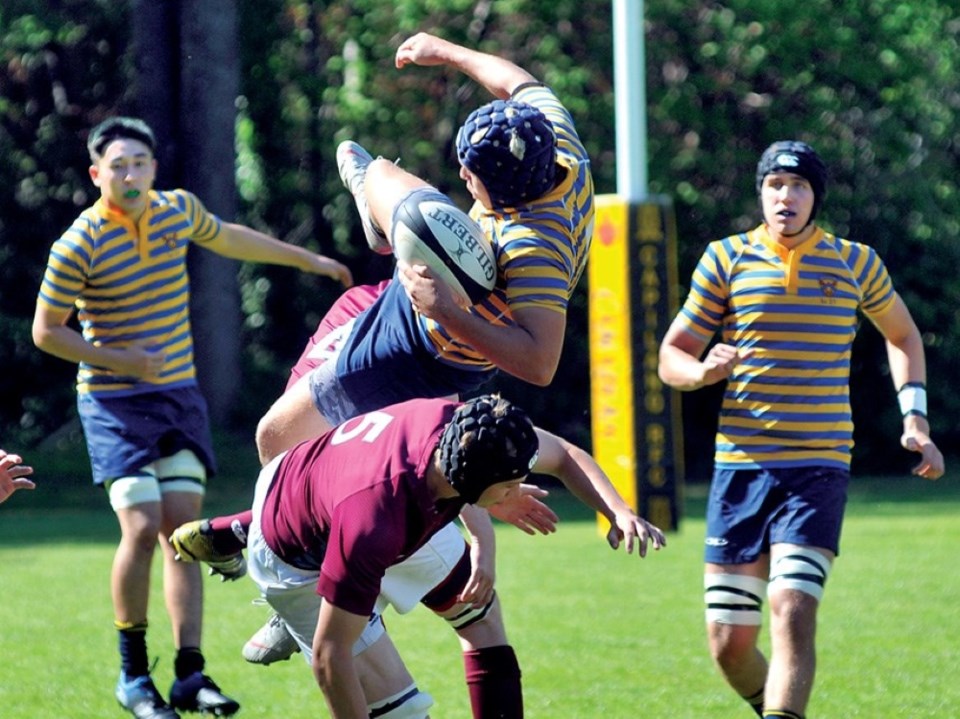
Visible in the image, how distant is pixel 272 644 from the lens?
560 centimetres

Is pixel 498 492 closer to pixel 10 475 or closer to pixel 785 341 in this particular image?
pixel 10 475

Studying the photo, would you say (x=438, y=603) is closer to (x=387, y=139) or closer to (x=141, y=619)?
(x=141, y=619)

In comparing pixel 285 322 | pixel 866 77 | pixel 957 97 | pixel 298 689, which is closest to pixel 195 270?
pixel 285 322

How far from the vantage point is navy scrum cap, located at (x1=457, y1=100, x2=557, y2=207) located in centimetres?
467

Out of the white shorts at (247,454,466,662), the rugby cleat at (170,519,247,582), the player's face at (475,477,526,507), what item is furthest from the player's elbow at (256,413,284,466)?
the player's face at (475,477,526,507)

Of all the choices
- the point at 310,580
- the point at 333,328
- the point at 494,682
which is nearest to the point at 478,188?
the point at 333,328

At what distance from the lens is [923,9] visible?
21719 millimetres

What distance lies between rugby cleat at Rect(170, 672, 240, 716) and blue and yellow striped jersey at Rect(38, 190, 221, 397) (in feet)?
4.05

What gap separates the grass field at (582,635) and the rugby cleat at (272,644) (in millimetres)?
1132

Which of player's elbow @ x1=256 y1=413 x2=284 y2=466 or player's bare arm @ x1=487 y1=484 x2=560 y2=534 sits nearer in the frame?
player's bare arm @ x1=487 y1=484 x2=560 y2=534

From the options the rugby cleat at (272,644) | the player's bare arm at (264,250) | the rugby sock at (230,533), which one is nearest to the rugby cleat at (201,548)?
the rugby sock at (230,533)

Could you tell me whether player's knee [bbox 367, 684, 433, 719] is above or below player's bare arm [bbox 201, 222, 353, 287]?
below

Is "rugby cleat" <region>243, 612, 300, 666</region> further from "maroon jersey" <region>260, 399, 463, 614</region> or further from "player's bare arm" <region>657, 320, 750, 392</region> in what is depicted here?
"player's bare arm" <region>657, 320, 750, 392</region>

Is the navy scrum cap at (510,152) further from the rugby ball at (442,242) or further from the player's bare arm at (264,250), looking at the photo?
the player's bare arm at (264,250)
